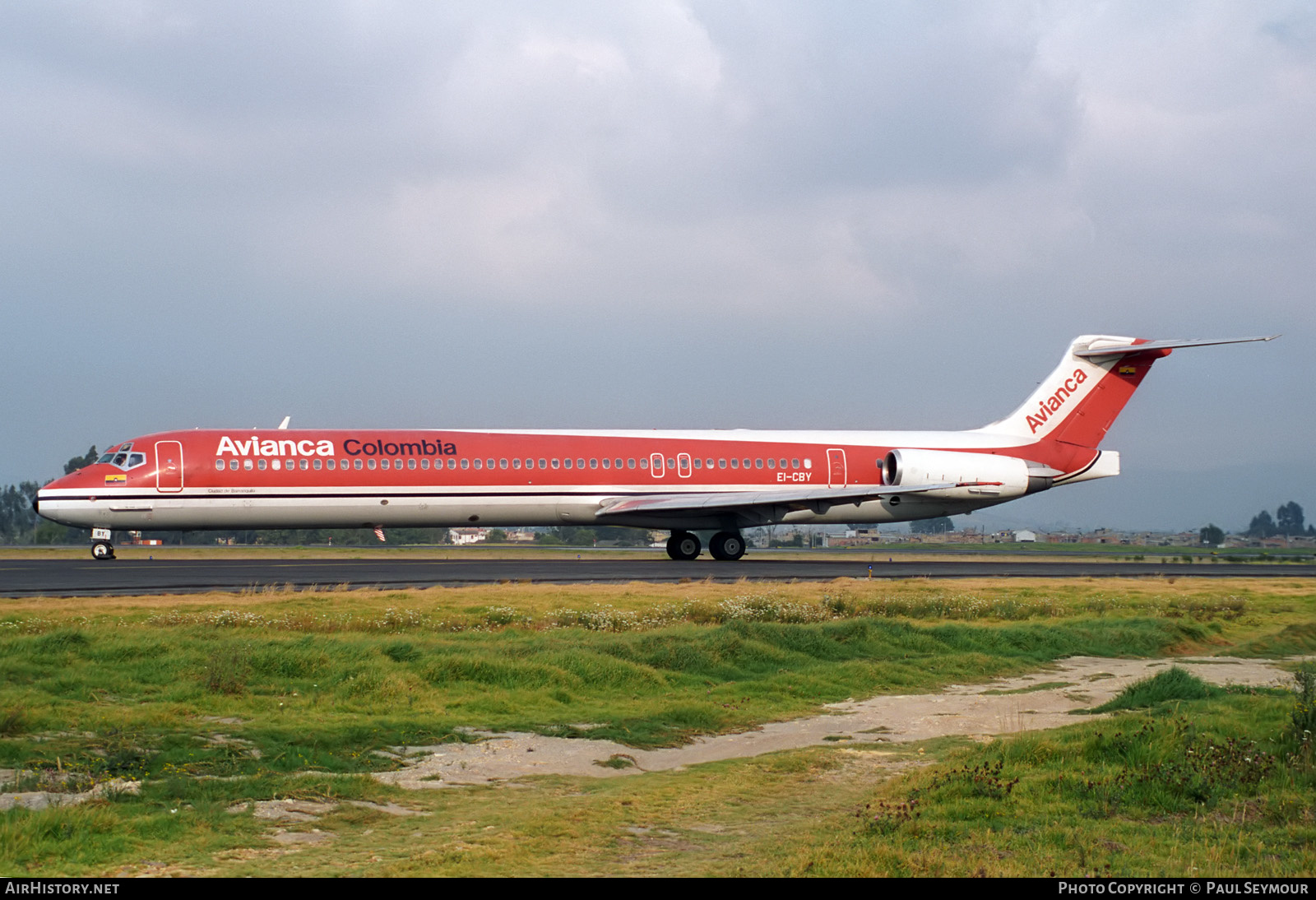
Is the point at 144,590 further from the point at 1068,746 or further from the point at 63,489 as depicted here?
the point at 1068,746

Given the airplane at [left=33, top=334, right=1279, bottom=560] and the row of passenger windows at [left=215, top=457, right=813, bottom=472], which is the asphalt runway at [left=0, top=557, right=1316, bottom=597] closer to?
the airplane at [left=33, top=334, right=1279, bottom=560]

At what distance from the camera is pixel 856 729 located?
13.3 meters

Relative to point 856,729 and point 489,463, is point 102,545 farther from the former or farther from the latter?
point 856,729

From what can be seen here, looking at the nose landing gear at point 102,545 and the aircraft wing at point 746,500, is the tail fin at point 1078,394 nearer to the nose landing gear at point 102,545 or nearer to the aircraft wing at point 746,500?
the aircraft wing at point 746,500

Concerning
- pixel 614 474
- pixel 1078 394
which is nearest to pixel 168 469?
pixel 614 474

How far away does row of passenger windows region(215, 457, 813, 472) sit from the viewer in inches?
1359

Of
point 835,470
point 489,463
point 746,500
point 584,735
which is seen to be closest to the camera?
point 584,735

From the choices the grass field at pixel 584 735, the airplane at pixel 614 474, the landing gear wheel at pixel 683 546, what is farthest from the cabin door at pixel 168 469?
the landing gear wheel at pixel 683 546

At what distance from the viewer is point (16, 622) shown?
58.3 ft

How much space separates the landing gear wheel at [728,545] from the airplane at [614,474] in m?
0.05

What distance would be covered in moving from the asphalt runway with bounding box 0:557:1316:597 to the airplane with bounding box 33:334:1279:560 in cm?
157

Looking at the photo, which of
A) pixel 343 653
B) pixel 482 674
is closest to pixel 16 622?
pixel 343 653

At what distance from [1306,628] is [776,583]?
1194 centimetres

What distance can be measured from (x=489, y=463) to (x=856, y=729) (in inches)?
983
